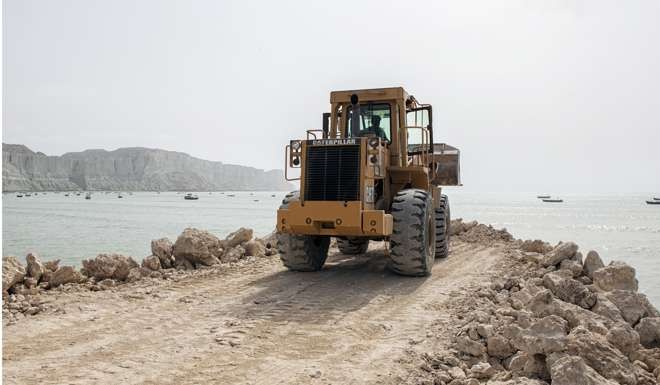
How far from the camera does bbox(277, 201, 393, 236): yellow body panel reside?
26.6 feet

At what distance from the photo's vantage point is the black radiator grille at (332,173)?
331 inches

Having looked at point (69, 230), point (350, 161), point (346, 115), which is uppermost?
point (346, 115)

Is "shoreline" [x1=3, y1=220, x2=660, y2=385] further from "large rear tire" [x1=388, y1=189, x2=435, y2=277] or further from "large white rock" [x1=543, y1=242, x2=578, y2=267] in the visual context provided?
"large rear tire" [x1=388, y1=189, x2=435, y2=277]

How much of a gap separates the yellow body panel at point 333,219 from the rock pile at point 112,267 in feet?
8.51

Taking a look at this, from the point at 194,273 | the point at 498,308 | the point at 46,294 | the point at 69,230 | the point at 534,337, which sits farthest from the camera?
the point at 69,230

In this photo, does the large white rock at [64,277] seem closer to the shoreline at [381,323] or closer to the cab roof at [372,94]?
the shoreline at [381,323]

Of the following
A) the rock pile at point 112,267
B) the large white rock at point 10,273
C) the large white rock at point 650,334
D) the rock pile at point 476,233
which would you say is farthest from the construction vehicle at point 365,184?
the rock pile at point 476,233

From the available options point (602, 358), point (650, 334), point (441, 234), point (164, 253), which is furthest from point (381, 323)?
point (441, 234)

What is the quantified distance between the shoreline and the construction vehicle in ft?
1.90

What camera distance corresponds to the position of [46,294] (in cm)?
762

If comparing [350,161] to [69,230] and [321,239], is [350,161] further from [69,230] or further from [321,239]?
[69,230]

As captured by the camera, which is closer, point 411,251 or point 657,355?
point 657,355

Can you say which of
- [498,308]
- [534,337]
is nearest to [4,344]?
[534,337]

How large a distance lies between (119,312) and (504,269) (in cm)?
694
